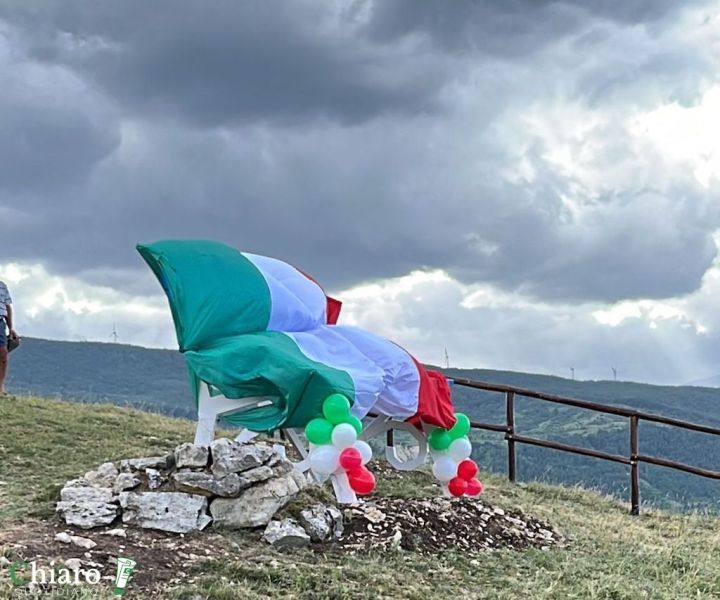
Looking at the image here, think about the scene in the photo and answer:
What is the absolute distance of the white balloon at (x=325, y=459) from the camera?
7.99 meters

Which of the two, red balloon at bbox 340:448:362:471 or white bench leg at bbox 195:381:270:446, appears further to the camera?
white bench leg at bbox 195:381:270:446

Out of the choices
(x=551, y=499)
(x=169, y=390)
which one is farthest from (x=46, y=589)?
(x=169, y=390)

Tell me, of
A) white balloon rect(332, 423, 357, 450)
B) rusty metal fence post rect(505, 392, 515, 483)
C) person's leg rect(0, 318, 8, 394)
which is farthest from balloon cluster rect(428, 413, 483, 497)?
person's leg rect(0, 318, 8, 394)

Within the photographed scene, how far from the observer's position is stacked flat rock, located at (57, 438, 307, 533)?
7.40m

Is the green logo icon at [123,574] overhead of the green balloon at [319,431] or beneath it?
beneath

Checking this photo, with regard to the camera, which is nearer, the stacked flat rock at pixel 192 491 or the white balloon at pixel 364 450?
the stacked flat rock at pixel 192 491

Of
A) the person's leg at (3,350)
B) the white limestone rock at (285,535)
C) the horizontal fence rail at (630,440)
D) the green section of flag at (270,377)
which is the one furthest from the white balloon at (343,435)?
the person's leg at (3,350)

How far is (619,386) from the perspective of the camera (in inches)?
7141

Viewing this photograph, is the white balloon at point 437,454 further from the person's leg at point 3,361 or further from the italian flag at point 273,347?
the person's leg at point 3,361

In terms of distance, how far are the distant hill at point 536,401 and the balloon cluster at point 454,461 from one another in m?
55.8

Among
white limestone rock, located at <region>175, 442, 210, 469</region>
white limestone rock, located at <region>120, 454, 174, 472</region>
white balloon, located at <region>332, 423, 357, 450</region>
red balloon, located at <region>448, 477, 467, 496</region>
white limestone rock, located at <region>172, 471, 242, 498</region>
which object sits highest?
white balloon, located at <region>332, 423, 357, 450</region>

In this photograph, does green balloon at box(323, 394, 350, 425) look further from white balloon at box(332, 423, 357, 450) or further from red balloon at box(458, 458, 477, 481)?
red balloon at box(458, 458, 477, 481)

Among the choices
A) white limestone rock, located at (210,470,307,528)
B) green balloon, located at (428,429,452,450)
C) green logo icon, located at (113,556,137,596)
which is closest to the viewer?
green logo icon, located at (113,556,137,596)

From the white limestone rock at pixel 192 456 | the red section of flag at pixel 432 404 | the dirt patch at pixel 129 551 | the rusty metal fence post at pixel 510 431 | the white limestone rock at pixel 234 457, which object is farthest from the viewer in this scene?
the rusty metal fence post at pixel 510 431
